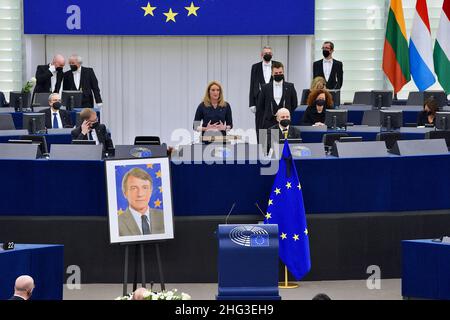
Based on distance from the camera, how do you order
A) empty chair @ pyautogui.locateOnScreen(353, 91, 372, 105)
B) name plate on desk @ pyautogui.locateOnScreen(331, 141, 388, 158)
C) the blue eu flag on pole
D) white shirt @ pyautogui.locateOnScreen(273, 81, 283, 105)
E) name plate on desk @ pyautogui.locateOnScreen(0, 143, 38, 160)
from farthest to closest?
empty chair @ pyautogui.locateOnScreen(353, 91, 372, 105) → white shirt @ pyautogui.locateOnScreen(273, 81, 283, 105) → name plate on desk @ pyautogui.locateOnScreen(331, 141, 388, 158) → name plate on desk @ pyautogui.locateOnScreen(0, 143, 38, 160) → the blue eu flag on pole

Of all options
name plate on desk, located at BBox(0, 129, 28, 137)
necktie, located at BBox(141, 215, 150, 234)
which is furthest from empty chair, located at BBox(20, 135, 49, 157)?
necktie, located at BBox(141, 215, 150, 234)

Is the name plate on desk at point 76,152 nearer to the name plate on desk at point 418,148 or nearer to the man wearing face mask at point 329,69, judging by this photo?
the name plate on desk at point 418,148

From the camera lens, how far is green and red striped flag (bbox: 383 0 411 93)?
2378cm

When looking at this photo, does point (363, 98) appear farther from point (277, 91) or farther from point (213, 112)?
point (213, 112)

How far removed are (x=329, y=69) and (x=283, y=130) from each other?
797 cm

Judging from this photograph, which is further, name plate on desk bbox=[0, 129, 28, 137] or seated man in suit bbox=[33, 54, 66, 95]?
seated man in suit bbox=[33, 54, 66, 95]

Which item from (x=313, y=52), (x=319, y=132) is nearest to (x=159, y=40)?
(x=313, y=52)

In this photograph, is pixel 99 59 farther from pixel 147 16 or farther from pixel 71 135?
pixel 71 135

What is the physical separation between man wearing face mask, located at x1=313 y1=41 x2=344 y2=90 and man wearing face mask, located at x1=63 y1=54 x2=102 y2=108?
4.51m

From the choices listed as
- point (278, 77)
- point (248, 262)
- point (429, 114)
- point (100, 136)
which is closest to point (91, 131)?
point (100, 136)

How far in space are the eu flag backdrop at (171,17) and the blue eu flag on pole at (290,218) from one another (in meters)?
13.0

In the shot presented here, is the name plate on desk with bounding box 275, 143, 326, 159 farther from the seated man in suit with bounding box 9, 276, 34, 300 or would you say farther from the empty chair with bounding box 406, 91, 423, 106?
the empty chair with bounding box 406, 91, 423, 106

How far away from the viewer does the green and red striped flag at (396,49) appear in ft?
78.0

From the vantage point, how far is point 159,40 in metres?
26.4
